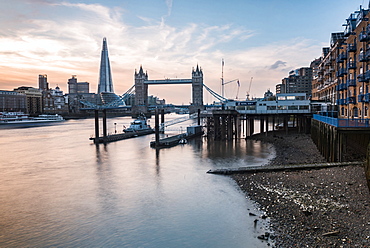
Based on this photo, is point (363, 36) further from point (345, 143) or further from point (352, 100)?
point (345, 143)

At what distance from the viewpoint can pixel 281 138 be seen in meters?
39.8

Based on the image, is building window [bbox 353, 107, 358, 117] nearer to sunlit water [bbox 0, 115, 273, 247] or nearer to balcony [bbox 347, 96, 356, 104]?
balcony [bbox 347, 96, 356, 104]

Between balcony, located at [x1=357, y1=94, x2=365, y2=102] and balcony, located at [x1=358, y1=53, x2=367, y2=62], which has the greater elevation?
balcony, located at [x1=358, y1=53, x2=367, y2=62]

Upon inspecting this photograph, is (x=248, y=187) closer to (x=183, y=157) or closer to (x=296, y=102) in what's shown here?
(x=183, y=157)

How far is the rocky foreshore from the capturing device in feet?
35.3

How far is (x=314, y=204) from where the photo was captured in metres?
13.6

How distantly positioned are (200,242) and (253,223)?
101 inches

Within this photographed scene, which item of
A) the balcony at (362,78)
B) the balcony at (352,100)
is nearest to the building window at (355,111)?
the balcony at (352,100)

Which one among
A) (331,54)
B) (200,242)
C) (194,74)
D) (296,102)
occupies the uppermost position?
(194,74)

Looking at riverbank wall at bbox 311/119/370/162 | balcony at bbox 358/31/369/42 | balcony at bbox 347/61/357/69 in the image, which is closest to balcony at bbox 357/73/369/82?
balcony at bbox 347/61/357/69

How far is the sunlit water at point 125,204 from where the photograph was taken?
12.5m

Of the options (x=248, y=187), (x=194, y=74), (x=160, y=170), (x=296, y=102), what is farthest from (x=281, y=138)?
(x=194, y=74)

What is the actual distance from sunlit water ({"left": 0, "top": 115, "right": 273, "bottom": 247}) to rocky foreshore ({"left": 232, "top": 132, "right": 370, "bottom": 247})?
98 cm

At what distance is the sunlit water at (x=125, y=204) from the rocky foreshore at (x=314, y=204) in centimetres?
98
